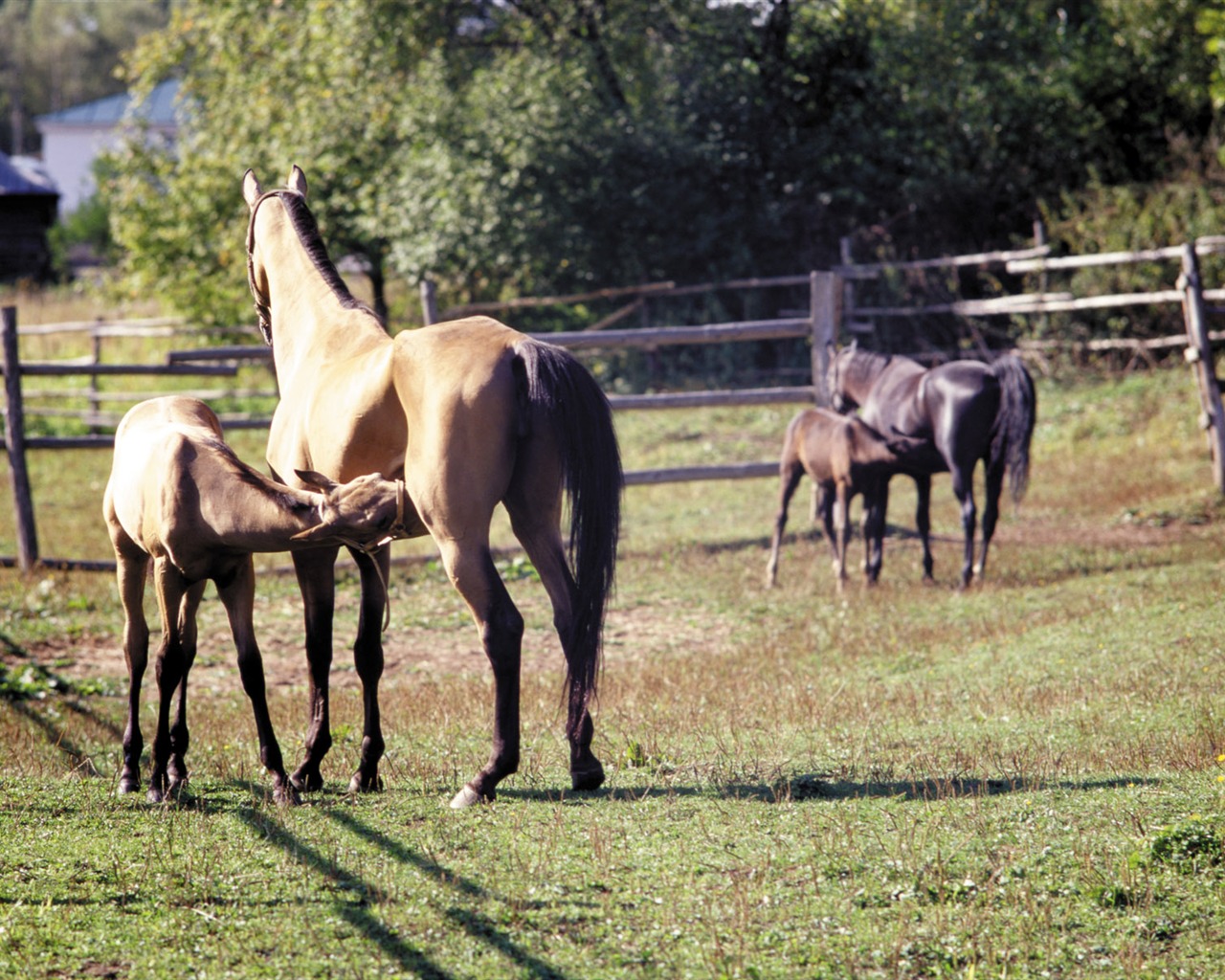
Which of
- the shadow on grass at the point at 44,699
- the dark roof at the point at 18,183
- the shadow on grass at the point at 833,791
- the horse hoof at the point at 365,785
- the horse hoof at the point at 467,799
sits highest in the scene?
the dark roof at the point at 18,183

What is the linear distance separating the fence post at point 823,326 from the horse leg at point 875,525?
226 cm

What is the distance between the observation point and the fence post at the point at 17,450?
1127cm

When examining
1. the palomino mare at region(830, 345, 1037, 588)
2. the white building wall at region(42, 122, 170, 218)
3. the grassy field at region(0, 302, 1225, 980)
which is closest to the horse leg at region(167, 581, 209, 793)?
the grassy field at region(0, 302, 1225, 980)

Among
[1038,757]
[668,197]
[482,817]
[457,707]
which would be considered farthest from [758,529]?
[668,197]

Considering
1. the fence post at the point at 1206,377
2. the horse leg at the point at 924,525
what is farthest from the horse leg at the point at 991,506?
the fence post at the point at 1206,377

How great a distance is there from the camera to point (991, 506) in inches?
399

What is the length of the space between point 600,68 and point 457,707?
17.6 meters

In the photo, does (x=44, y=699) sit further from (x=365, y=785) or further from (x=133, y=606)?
(x=365, y=785)

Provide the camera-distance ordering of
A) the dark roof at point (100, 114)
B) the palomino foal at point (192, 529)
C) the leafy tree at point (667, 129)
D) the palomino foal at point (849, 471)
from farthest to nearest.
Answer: the dark roof at point (100, 114) → the leafy tree at point (667, 129) → the palomino foal at point (849, 471) → the palomino foal at point (192, 529)

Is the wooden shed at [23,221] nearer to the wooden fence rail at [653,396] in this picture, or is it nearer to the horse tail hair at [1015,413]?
the wooden fence rail at [653,396]

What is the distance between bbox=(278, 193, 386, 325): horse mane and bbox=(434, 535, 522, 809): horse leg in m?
1.51

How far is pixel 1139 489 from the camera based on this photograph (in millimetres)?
13023

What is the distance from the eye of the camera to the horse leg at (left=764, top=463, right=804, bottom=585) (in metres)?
10.5

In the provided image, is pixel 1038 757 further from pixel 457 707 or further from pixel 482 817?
pixel 457 707
